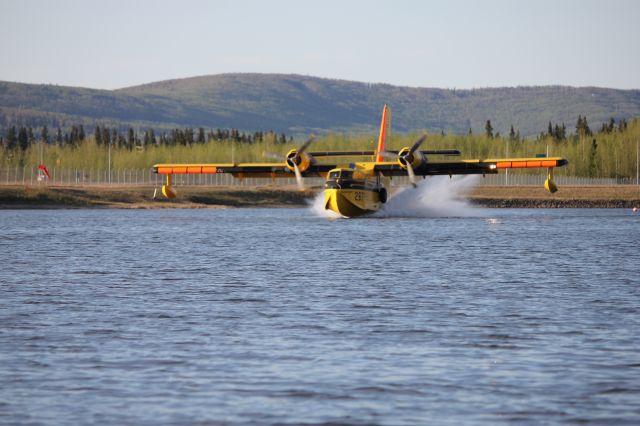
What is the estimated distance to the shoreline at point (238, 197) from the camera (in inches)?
4719

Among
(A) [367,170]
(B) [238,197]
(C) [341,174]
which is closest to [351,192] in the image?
(C) [341,174]

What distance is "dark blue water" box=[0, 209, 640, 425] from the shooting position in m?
13.7

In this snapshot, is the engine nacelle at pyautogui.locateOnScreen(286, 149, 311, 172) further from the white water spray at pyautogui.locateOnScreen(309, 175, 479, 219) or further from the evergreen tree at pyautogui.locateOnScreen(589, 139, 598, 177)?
the evergreen tree at pyautogui.locateOnScreen(589, 139, 598, 177)

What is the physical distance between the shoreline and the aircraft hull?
5074 cm

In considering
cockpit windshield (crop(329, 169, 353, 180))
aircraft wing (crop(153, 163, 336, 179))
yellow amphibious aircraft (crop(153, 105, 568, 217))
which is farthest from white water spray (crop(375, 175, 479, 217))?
cockpit windshield (crop(329, 169, 353, 180))

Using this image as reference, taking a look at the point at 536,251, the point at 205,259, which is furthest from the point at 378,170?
the point at 205,259

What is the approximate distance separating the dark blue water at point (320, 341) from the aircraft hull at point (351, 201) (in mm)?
33959

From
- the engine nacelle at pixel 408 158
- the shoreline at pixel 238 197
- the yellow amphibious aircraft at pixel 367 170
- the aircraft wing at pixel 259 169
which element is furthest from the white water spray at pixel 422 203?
the shoreline at pixel 238 197

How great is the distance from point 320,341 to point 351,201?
186 ft

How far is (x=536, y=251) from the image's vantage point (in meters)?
46.8

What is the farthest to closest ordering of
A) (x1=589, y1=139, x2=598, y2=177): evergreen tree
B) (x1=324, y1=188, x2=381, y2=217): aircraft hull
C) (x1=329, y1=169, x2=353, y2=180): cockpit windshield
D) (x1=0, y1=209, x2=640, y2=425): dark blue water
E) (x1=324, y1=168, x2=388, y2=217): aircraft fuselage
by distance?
(x1=589, y1=139, x2=598, y2=177): evergreen tree
(x1=324, y1=188, x2=381, y2=217): aircraft hull
(x1=324, y1=168, x2=388, y2=217): aircraft fuselage
(x1=329, y1=169, x2=353, y2=180): cockpit windshield
(x1=0, y1=209, x2=640, y2=425): dark blue water

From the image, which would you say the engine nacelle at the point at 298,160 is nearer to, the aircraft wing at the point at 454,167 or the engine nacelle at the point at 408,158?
the aircraft wing at the point at 454,167

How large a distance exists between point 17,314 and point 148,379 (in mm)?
8332

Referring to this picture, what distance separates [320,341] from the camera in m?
18.9
